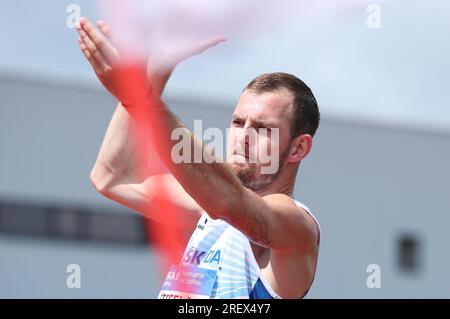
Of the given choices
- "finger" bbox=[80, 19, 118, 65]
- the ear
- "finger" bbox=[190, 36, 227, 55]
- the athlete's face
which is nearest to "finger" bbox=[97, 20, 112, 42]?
"finger" bbox=[80, 19, 118, 65]

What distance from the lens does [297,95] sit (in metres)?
5.61

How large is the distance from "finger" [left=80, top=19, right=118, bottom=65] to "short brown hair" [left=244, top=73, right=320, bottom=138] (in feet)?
3.92

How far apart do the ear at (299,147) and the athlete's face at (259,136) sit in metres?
0.04

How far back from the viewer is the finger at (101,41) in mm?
4504

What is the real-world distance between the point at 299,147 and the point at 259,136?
296 millimetres

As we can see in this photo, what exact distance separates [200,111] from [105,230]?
3.74 meters

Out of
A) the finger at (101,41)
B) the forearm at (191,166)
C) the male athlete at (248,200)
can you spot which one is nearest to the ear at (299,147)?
the male athlete at (248,200)

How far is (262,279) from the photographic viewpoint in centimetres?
544

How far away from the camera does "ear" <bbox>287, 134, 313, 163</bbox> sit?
5.64 meters

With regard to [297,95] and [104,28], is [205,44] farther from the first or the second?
[297,95]

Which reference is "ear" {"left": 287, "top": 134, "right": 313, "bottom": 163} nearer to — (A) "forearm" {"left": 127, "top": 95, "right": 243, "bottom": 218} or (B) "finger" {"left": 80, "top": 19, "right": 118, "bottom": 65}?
(A) "forearm" {"left": 127, "top": 95, "right": 243, "bottom": 218}
